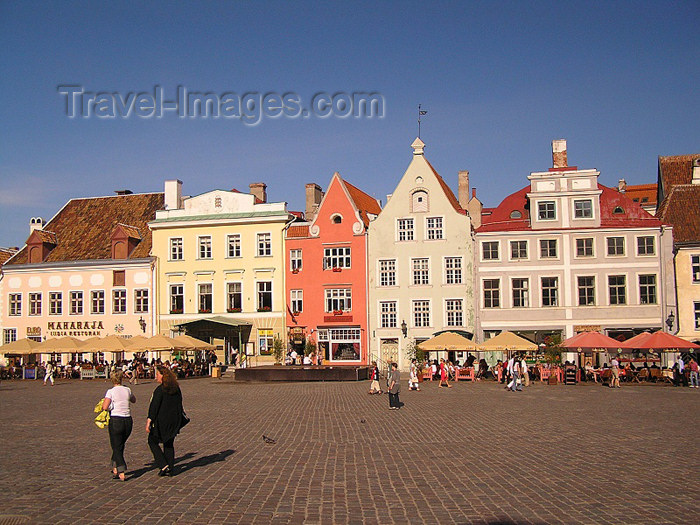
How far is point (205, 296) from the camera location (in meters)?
55.8

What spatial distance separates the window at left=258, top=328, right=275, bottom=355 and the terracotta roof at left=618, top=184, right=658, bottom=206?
50.9 meters

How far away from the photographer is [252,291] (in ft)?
180

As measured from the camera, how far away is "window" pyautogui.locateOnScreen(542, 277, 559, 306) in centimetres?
4888

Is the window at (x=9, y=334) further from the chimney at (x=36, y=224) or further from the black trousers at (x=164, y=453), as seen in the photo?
the black trousers at (x=164, y=453)

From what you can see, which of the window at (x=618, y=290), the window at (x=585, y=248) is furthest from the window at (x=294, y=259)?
the window at (x=618, y=290)

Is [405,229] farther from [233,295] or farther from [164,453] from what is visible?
[164,453]

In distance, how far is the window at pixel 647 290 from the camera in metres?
47.6

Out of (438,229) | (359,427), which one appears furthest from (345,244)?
(359,427)

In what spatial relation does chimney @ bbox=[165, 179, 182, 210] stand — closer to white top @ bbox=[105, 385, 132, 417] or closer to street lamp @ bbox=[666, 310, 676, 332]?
street lamp @ bbox=[666, 310, 676, 332]

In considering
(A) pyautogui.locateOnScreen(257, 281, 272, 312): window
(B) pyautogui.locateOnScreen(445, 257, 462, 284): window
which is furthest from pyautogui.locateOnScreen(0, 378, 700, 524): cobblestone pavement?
(A) pyautogui.locateOnScreen(257, 281, 272, 312): window

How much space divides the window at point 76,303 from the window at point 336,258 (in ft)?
61.1

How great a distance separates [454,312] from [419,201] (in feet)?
25.3

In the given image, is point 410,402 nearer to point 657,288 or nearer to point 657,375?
point 657,375

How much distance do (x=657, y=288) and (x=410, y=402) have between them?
2619cm
